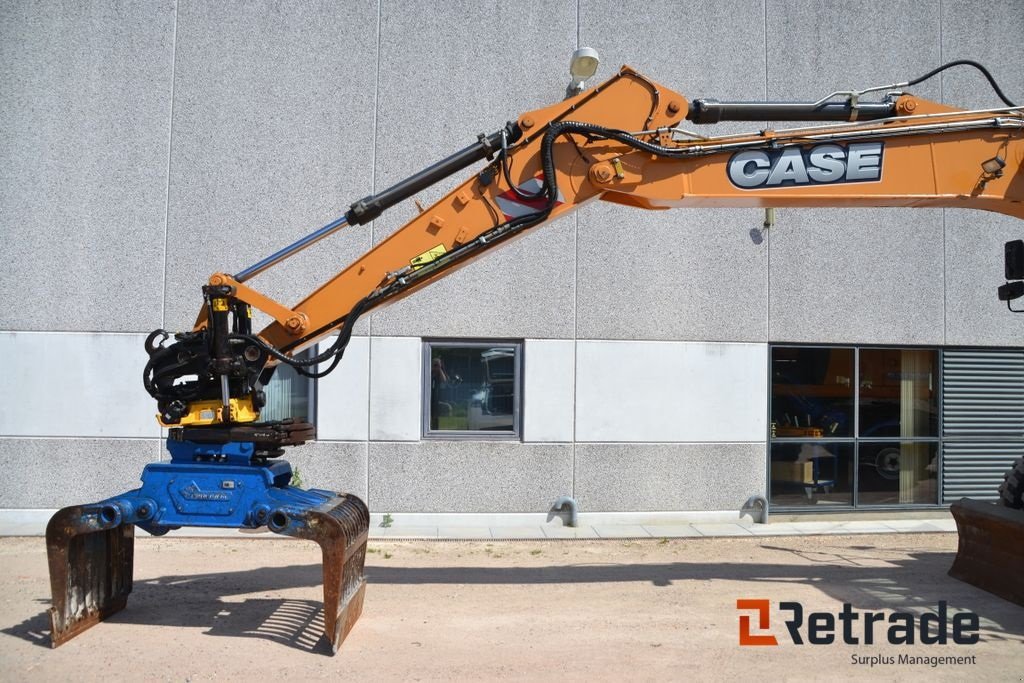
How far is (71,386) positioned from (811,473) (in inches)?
359

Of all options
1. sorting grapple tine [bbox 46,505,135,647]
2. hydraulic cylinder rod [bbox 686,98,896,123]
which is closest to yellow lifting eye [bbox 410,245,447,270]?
hydraulic cylinder rod [bbox 686,98,896,123]

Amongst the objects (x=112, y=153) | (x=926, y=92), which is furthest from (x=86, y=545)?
(x=926, y=92)

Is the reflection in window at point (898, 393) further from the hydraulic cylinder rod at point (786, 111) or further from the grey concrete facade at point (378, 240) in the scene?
the hydraulic cylinder rod at point (786, 111)

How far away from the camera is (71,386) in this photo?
923cm

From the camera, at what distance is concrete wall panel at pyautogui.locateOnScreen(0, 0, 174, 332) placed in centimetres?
926

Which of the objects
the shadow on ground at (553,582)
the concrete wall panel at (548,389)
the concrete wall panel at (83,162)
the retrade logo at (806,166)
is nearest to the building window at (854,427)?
the shadow on ground at (553,582)

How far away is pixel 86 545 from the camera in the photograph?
18.5ft

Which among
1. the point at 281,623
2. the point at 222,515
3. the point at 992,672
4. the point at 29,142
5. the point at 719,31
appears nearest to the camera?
the point at 992,672

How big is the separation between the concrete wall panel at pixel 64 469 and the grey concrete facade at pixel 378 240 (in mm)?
26

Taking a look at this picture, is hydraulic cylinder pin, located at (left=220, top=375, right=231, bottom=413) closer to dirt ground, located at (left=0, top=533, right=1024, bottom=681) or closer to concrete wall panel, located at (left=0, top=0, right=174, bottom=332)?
dirt ground, located at (left=0, top=533, right=1024, bottom=681)

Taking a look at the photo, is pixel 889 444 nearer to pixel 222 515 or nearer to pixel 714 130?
pixel 714 130

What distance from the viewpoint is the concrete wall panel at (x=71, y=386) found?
921 cm

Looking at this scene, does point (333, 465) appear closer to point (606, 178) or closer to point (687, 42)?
point (606, 178)

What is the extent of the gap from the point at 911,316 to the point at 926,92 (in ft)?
9.80
